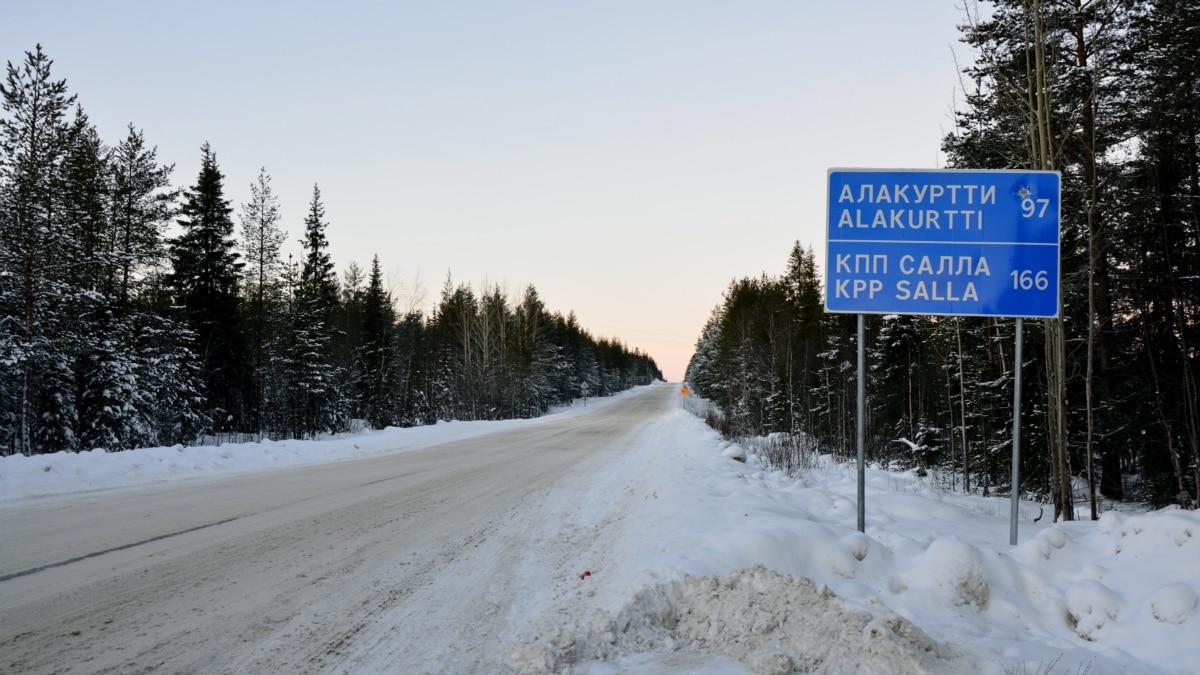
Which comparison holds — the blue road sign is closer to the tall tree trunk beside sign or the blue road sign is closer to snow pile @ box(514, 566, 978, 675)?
the tall tree trunk beside sign

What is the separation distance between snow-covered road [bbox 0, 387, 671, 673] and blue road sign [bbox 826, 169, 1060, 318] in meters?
3.89

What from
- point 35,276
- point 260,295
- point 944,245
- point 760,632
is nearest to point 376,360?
point 260,295

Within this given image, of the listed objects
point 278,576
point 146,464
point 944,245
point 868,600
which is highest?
point 944,245

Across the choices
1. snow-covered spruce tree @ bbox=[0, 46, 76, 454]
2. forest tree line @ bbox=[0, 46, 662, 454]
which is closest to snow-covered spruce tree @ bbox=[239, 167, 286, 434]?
forest tree line @ bbox=[0, 46, 662, 454]

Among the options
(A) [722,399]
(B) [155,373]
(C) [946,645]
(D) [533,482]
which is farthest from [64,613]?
(A) [722,399]

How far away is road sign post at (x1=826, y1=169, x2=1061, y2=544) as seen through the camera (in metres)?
5.61

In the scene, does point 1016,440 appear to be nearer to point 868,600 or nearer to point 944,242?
point 944,242

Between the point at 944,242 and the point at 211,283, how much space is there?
102 feet

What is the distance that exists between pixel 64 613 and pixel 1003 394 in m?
17.6

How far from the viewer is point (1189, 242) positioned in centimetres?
1472

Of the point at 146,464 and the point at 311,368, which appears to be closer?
the point at 146,464

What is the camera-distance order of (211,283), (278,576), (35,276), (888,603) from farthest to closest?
1. (211,283)
2. (35,276)
3. (278,576)
4. (888,603)

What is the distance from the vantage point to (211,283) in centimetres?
2786

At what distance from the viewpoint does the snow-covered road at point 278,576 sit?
11.3 feet
